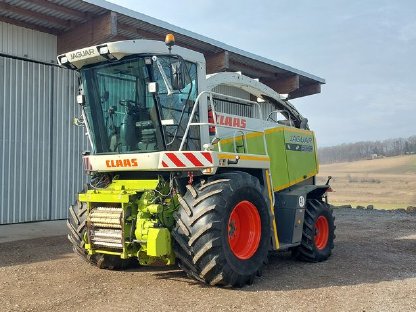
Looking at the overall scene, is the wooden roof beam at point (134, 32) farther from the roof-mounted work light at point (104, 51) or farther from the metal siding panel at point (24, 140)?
the roof-mounted work light at point (104, 51)

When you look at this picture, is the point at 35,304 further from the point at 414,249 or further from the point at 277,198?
the point at 414,249

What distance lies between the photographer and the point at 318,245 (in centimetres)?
823

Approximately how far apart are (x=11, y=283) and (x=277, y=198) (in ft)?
13.3

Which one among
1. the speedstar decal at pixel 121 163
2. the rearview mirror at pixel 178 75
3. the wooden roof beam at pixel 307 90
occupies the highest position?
the wooden roof beam at pixel 307 90

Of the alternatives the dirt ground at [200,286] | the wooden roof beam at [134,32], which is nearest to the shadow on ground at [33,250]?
the dirt ground at [200,286]

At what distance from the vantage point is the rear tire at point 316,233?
7766 mm

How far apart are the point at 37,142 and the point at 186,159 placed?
7.51 meters

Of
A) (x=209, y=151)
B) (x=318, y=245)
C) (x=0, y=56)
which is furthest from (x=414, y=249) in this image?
(x=0, y=56)

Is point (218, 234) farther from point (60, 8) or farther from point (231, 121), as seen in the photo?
point (60, 8)

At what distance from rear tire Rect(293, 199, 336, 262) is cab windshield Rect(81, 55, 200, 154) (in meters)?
2.49

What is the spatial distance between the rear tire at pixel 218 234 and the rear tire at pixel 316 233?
161 cm

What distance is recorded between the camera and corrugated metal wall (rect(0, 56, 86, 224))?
1169 cm

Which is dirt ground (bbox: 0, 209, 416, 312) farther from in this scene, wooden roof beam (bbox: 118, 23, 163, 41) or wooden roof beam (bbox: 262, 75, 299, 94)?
wooden roof beam (bbox: 262, 75, 299, 94)

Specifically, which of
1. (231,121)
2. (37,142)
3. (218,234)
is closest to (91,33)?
(37,142)
